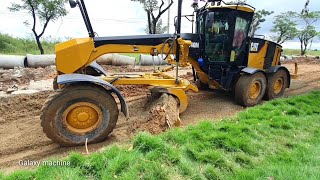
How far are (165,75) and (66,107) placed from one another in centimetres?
298

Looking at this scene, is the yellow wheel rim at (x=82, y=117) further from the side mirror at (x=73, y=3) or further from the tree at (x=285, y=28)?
the tree at (x=285, y=28)

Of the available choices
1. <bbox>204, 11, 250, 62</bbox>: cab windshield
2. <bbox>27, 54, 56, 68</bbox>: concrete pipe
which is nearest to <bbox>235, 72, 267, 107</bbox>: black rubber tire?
<bbox>204, 11, 250, 62</bbox>: cab windshield

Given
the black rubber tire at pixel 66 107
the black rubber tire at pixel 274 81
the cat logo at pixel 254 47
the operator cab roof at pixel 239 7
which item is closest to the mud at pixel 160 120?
the black rubber tire at pixel 66 107

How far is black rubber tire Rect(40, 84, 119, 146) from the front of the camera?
466 centimetres

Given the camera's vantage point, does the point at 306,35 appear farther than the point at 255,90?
Yes

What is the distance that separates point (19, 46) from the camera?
27.6 metres

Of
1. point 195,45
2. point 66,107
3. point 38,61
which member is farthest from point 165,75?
point 38,61

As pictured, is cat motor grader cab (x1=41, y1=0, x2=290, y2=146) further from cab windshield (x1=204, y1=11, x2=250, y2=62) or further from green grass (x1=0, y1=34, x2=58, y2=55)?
green grass (x1=0, y1=34, x2=58, y2=55)

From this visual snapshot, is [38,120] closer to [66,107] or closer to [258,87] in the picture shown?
[66,107]

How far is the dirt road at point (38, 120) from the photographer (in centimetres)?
468

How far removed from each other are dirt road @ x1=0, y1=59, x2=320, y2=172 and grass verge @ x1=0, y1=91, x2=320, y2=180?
91 centimetres

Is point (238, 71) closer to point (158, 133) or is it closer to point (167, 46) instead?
point (167, 46)

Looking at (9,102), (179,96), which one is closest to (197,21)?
(179,96)

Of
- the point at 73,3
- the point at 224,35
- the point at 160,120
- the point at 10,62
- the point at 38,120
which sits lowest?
the point at 38,120
